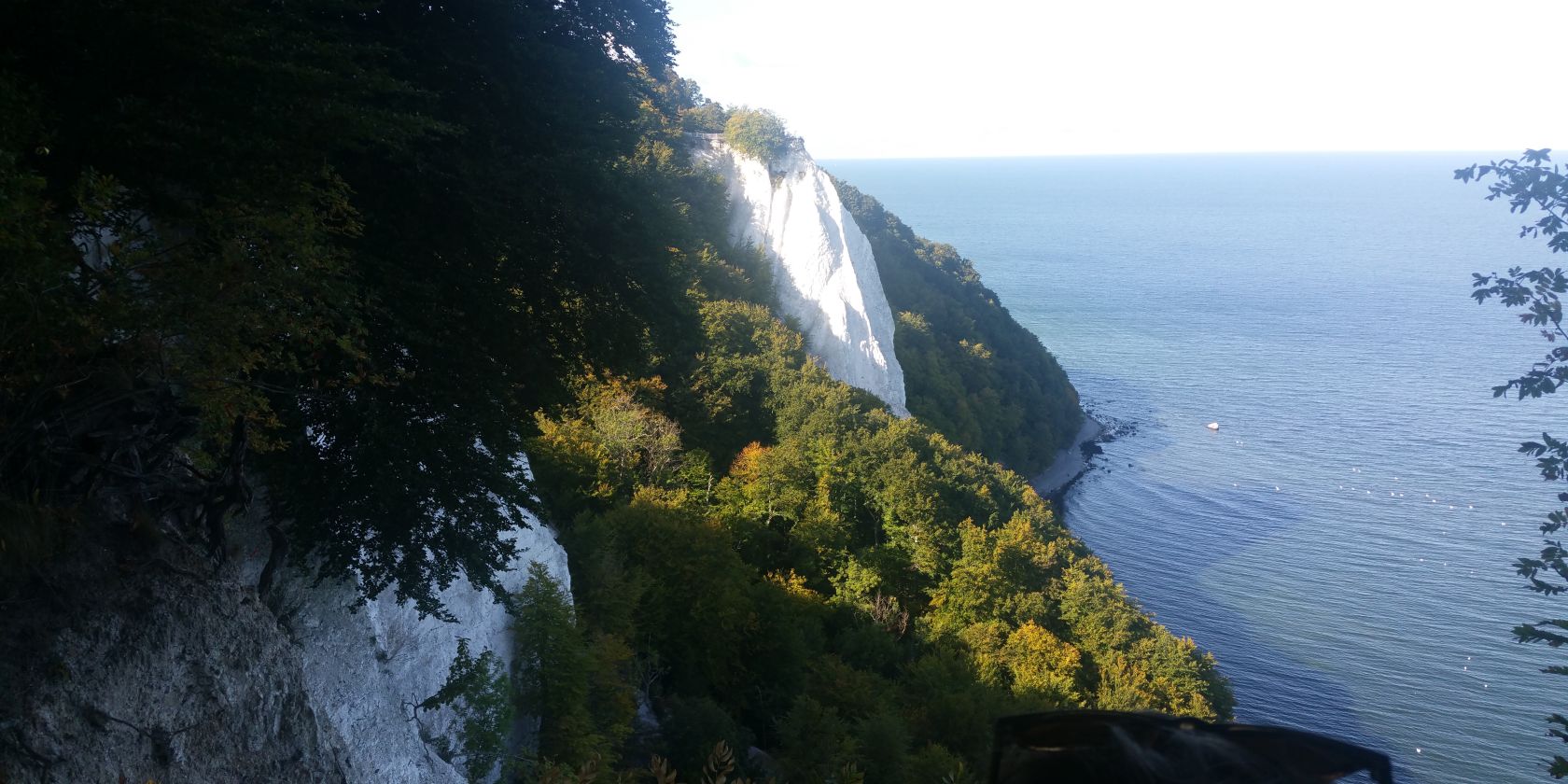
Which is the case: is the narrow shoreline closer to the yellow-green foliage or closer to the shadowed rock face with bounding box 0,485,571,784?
the yellow-green foliage

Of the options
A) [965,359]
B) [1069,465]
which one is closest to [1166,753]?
[965,359]

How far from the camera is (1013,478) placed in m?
34.5

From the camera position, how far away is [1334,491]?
174 feet

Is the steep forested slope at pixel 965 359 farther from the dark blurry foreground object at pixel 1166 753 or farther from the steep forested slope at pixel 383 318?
the dark blurry foreground object at pixel 1166 753

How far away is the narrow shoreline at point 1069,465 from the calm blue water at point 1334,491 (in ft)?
4.07

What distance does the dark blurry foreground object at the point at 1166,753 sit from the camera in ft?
9.23

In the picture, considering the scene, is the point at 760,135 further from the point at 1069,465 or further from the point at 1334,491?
the point at 1334,491

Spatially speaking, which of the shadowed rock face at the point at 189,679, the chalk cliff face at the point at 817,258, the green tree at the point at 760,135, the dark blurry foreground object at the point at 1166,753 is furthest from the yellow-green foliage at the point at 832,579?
the green tree at the point at 760,135

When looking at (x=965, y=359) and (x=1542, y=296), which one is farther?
(x=965, y=359)

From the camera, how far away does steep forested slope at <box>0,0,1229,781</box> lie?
564cm

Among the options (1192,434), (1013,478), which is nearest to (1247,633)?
(1013,478)

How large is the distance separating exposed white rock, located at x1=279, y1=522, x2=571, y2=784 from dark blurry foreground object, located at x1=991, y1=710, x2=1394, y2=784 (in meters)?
6.24

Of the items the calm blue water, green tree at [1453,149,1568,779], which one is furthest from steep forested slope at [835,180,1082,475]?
green tree at [1453,149,1568,779]

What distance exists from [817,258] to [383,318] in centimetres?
3552
